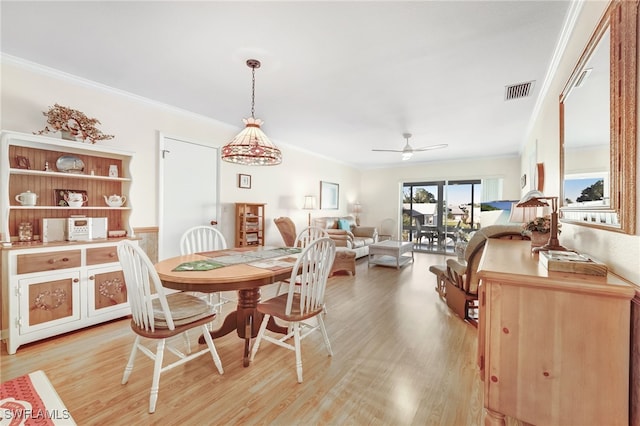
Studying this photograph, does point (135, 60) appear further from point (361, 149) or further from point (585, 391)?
point (361, 149)

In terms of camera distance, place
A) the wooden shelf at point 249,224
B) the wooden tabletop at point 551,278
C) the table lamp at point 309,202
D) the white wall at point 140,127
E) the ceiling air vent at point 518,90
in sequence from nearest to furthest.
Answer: the wooden tabletop at point 551,278
the white wall at point 140,127
the ceiling air vent at point 518,90
the wooden shelf at point 249,224
the table lamp at point 309,202

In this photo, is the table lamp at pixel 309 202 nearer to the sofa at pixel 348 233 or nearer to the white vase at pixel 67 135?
the sofa at pixel 348 233

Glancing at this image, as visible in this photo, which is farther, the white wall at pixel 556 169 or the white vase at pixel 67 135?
the white vase at pixel 67 135

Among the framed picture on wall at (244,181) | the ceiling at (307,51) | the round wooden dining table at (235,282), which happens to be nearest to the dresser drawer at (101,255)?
the round wooden dining table at (235,282)

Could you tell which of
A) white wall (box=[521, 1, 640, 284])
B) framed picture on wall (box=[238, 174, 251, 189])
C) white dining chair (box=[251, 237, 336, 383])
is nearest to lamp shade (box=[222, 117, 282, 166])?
white dining chair (box=[251, 237, 336, 383])

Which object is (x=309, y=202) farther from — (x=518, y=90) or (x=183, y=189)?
(x=518, y=90)

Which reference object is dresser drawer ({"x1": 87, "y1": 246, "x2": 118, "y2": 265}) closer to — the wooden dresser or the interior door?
the interior door

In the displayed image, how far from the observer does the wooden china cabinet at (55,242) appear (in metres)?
2.28

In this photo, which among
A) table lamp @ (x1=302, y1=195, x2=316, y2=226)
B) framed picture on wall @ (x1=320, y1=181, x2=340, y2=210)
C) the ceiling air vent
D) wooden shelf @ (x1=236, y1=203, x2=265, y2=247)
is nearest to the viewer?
the ceiling air vent

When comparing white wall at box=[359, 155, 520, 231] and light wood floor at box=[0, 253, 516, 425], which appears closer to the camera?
light wood floor at box=[0, 253, 516, 425]

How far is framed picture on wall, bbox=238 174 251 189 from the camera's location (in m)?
4.60

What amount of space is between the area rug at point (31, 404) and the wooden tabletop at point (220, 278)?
27.7 inches

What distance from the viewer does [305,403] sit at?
1675 mm

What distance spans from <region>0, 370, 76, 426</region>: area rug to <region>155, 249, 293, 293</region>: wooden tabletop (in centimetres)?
70
